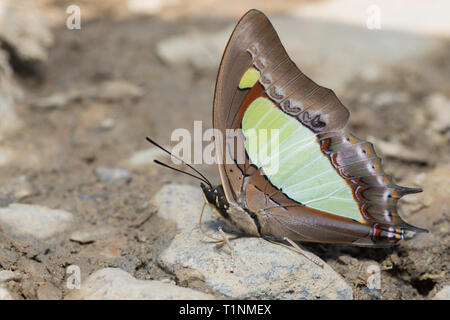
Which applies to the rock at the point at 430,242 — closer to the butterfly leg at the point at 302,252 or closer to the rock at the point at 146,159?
the butterfly leg at the point at 302,252

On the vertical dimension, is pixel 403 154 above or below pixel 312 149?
above

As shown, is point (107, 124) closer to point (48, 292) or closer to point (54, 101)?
point (54, 101)

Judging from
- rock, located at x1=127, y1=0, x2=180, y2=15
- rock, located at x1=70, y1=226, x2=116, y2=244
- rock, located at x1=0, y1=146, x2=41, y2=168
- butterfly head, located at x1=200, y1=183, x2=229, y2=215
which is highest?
rock, located at x1=127, y1=0, x2=180, y2=15
